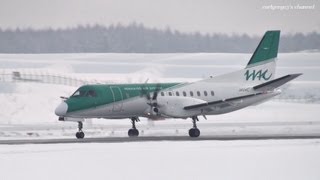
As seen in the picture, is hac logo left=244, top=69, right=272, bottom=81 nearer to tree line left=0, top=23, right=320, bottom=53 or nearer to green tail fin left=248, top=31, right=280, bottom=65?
green tail fin left=248, top=31, right=280, bottom=65

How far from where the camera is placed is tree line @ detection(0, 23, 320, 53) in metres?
80.8

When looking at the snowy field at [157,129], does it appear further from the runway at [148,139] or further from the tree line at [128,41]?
the runway at [148,139]

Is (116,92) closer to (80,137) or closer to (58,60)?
(80,137)

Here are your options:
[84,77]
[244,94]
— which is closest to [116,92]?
[244,94]

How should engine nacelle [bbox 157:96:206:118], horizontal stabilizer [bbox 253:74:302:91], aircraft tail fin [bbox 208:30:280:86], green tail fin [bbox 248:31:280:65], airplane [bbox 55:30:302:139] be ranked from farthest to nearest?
green tail fin [bbox 248:31:280:65], aircraft tail fin [bbox 208:30:280:86], engine nacelle [bbox 157:96:206:118], horizontal stabilizer [bbox 253:74:302:91], airplane [bbox 55:30:302:139]

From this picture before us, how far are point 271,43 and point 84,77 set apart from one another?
3155 centimetres

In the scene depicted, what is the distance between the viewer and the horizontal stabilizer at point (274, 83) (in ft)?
119

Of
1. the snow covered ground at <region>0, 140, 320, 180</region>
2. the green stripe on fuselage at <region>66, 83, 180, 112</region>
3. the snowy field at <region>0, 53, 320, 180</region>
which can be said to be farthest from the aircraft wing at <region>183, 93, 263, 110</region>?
the snow covered ground at <region>0, 140, 320, 180</region>

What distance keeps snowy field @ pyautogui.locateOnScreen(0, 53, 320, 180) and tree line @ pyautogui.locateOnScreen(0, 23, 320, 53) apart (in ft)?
3.57

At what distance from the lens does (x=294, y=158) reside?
25.8 m

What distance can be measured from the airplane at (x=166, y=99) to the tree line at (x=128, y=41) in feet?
129

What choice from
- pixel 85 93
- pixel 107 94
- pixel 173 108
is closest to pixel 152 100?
pixel 173 108

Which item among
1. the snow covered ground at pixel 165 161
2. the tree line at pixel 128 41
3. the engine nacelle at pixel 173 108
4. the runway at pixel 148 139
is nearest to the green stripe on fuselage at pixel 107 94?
the engine nacelle at pixel 173 108

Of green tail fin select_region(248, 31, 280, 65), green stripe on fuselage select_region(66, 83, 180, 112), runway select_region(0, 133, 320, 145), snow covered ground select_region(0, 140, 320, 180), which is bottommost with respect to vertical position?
runway select_region(0, 133, 320, 145)
